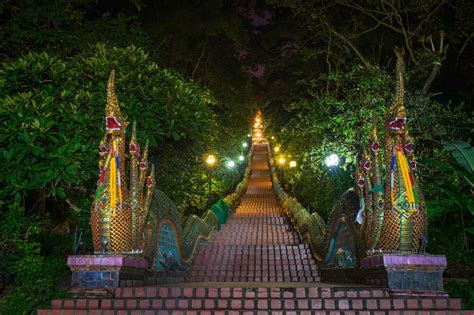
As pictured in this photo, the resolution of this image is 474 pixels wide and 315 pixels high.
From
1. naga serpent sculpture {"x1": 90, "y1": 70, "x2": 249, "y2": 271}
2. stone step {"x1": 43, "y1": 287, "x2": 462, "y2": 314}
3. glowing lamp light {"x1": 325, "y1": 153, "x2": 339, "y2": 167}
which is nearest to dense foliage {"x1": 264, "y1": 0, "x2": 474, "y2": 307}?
glowing lamp light {"x1": 325, "y1": 153, "x2": 339, "y2": 167}

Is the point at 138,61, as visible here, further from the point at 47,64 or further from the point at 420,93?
the point at 420,93

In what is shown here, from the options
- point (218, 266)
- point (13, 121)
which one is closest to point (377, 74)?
point (218, 266)

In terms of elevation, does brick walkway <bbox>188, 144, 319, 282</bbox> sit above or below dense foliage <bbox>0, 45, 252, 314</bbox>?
below

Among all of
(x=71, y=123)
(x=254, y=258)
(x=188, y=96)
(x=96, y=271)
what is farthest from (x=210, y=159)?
(x=96, y=271)

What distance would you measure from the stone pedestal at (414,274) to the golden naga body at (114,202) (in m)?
3.52

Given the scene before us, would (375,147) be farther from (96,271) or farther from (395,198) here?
(96,271)

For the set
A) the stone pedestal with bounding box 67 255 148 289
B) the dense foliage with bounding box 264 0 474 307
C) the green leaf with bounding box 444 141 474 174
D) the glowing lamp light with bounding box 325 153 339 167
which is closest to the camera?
the stone pedestal with bounding box 67 255 148 289

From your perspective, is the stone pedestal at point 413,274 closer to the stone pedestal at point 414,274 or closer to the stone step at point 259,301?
the stone pedestal at point 414,274

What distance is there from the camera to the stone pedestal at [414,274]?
6.56 metres

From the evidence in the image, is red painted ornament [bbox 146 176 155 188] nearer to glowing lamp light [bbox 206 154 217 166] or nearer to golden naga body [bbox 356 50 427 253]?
golden naga body [bbox 356 50 427 253]

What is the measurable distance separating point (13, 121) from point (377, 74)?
978 centimetres

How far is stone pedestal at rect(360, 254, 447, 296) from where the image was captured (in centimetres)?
656

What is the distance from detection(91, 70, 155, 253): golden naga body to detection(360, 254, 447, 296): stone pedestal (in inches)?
139

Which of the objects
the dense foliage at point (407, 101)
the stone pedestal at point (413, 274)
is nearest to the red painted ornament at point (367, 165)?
the dense foliage at point (407, 101)
